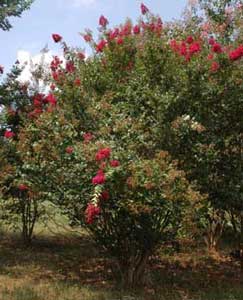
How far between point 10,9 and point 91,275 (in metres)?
5.10

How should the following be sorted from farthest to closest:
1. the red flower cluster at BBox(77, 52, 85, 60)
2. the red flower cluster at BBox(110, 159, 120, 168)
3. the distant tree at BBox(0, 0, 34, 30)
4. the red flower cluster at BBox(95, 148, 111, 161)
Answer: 1. the distant tree at BBox(0, 0, 34, 30)
2. the red flower cluster at BBox(77, 52, 85, 60)
3. the red flower cluster at BBox(110, 159, 120, 168)
4. the red flower cluster at BBox(95, 148, 111, 161)

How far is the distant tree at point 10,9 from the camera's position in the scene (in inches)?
376

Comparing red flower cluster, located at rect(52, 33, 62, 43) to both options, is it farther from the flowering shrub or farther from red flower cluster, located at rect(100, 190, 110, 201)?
red flower cluster, located at rect(100, 190, 110, 201)

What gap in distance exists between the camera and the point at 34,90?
10719 mm

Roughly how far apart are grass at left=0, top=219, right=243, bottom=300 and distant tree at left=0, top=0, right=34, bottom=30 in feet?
14.1

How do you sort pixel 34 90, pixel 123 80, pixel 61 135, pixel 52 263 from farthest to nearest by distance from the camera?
pixel 34 90 → pixel 52 263 → pixel 123 80 → pixel 61 135

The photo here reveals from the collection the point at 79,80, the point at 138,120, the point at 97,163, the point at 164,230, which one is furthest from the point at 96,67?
the point at 164,230

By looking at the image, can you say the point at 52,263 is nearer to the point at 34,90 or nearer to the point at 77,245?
the point at 77,245

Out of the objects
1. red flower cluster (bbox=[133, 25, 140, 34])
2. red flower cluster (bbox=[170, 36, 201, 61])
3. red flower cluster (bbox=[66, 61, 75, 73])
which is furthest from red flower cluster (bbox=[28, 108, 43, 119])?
red flower cluster (bbox=[170, 36, 201, 61])

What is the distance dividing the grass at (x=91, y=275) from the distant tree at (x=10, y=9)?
14.1 ft

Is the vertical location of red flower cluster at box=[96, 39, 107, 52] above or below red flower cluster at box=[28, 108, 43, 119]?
above

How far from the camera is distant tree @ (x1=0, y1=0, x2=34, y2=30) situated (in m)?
9.56

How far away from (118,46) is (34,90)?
3.81 metres

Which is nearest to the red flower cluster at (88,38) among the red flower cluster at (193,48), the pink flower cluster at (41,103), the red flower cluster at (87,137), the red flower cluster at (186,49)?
the pink flower cluster at (41,103)
